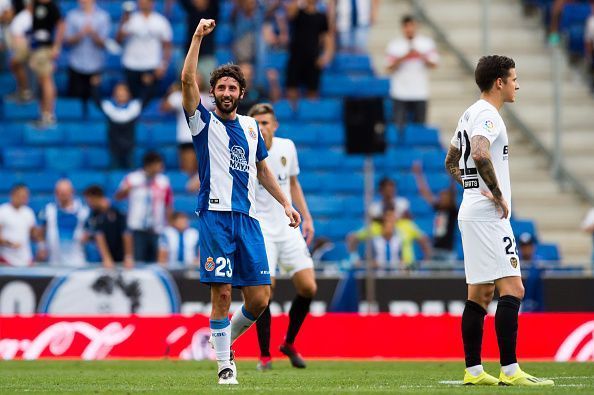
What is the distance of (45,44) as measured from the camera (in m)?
22.1

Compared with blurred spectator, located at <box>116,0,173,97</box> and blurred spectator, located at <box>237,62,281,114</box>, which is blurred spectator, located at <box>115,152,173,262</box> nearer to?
blurred spectator, located at <box>237,62,281,114</box>

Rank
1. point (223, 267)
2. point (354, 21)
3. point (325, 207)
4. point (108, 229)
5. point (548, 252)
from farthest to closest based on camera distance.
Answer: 1. point (354, 21)
2. point (325, 207)
3. point (548, 252)
4. point (108, 229)
5. point (223, 267)

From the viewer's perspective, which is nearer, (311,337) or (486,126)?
(486,126)

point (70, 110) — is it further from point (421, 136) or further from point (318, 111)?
point (421, 136)

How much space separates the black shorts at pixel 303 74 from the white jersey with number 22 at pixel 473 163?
487 inches

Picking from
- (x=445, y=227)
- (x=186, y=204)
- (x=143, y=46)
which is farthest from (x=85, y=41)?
(x=445, y=227)

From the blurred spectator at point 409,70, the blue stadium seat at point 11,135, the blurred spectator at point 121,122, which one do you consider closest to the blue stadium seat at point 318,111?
the blurred spectator at point 409,70

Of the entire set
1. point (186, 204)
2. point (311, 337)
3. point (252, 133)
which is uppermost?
point (252, 133)

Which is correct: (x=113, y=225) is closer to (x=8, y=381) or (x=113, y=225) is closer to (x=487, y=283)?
(x=8, y=381)

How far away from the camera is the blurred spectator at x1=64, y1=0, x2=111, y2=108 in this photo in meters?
22.3

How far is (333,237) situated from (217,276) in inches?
424

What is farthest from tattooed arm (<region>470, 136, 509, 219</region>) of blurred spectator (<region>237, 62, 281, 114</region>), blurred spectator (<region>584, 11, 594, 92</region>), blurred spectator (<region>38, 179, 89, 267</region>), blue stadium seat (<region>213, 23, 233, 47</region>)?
blue stadium seat (<region>213, 23, 233, 47</region>)

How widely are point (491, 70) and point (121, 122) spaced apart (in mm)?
11911

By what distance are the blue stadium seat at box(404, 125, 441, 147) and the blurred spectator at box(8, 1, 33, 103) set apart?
6.37 meters
